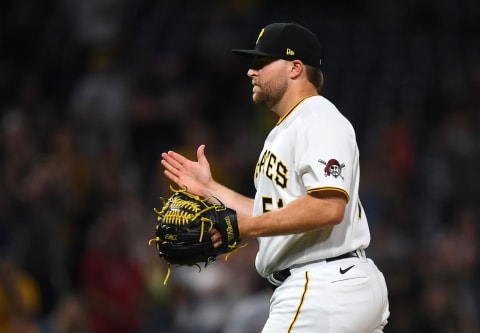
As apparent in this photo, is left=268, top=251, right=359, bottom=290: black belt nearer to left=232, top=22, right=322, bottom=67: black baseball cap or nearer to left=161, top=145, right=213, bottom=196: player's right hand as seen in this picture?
left=161, top=145, right=213, bottom=196: player's right hand

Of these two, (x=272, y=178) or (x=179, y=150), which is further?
(x=179, y=150)

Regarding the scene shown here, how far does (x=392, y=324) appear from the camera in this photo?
8727mm

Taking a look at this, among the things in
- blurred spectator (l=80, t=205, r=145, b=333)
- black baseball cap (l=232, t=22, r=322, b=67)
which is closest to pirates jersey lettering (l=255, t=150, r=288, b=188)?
black baseball cap (l=232, t=22, r=322, b=67)

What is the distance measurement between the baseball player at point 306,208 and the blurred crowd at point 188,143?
109 inches

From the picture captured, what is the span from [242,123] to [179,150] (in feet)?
4.83

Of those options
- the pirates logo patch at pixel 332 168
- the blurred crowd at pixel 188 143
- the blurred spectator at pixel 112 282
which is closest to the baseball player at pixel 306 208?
the pirates logo patch at pixel 332 168

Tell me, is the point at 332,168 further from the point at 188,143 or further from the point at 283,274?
the point at 188,143

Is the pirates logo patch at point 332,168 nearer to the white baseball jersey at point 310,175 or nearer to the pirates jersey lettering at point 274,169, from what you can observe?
the white baseball jersey at point 310,175

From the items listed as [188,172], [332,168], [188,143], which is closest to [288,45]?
[332,168]

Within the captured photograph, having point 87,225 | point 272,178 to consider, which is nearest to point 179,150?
point 87,225

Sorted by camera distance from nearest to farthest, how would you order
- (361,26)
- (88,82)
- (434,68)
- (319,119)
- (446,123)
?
(319,119) → (88,82) → (446,123) → (434,68) → (361,26)

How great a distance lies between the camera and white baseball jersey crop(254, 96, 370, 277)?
4.34 metres

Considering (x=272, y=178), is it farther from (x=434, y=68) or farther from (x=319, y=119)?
(x=434, y=68)

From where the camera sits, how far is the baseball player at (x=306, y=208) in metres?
4.30
